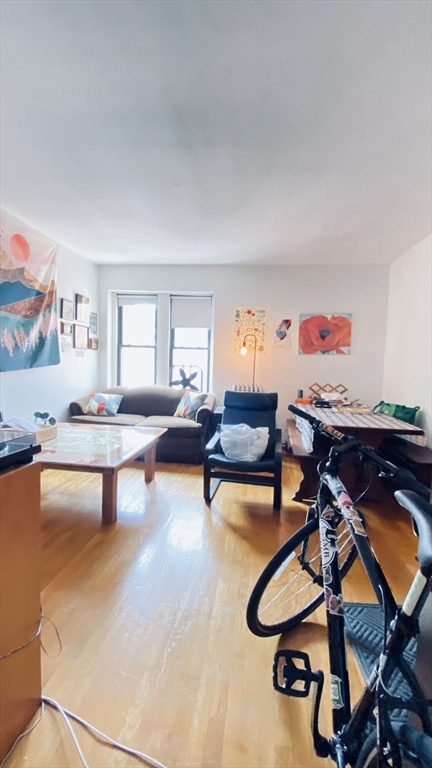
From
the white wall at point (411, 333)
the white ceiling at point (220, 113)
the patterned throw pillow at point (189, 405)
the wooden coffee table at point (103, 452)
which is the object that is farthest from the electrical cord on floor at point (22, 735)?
the white wall at point (411, 333)

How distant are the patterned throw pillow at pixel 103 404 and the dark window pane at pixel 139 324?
98 cm

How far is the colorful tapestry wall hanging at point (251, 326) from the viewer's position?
14.8ft

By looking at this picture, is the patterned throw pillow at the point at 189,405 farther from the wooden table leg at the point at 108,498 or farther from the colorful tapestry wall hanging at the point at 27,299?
the wooden table leg at the point at 108,498

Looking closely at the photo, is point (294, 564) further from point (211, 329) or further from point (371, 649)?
point (211, 329)

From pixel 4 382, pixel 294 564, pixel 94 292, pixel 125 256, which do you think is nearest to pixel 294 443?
pixel 294 564

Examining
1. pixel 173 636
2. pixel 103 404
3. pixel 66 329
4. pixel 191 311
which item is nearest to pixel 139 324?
pixel 191 311

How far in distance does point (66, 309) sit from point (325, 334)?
10.6ft

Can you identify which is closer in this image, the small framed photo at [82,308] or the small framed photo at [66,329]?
the small framed photo at [66,329]

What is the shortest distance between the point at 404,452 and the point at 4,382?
3556mm

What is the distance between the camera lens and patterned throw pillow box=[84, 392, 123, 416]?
416 centimetres

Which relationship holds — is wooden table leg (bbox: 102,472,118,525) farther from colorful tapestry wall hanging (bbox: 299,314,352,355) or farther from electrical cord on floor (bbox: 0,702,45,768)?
colorful tapestry wall hanging (bbox: 299,314,352,355)

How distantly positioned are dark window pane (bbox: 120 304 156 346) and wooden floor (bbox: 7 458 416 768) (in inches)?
111

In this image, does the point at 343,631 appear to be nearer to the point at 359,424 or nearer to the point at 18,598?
the point at 18,598

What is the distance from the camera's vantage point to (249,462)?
262 cm
